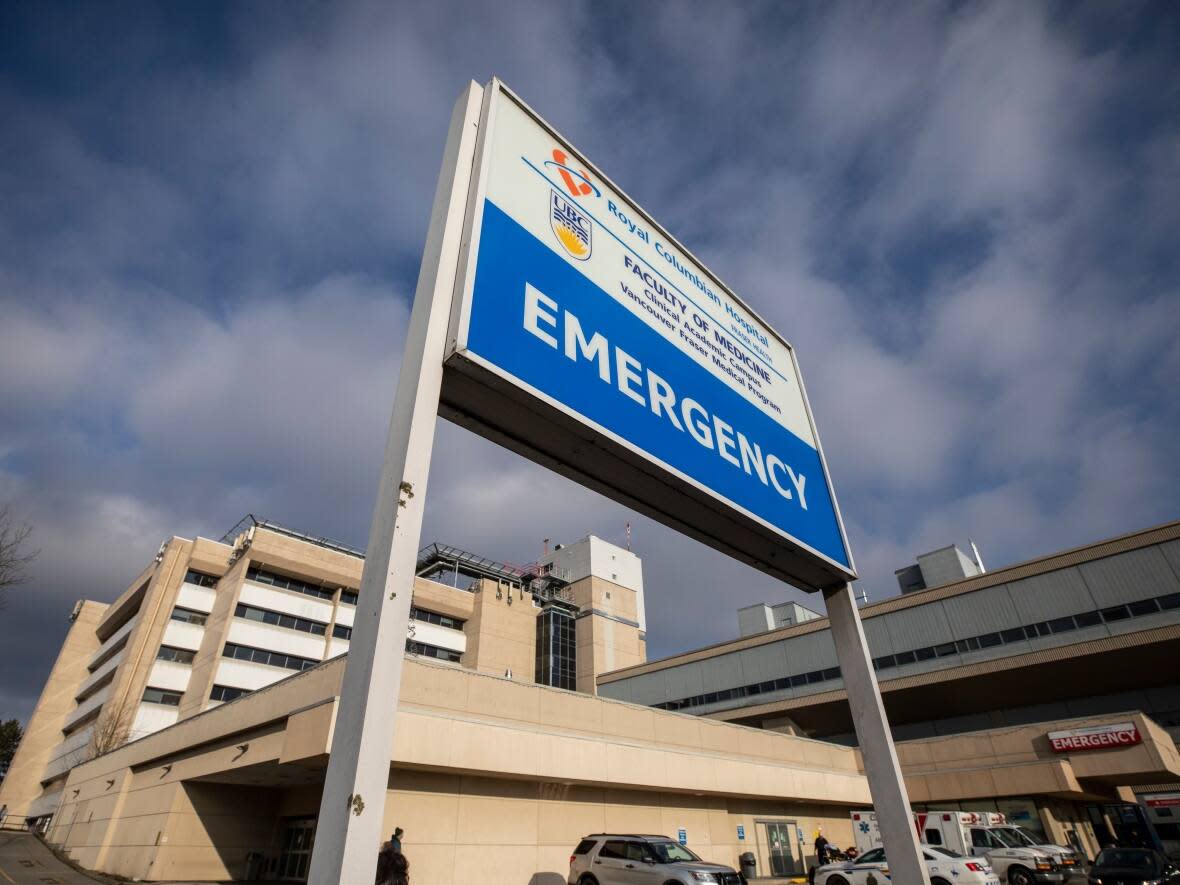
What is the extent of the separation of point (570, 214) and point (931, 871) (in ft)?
60.0

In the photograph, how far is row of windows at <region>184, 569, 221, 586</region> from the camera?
45328 mm

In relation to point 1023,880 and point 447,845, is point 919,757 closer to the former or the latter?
point 1023,880

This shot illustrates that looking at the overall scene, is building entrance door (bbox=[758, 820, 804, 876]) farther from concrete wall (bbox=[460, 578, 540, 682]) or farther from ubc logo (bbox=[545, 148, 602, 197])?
concrete wall (bbox=[460, 578, 540, 682])

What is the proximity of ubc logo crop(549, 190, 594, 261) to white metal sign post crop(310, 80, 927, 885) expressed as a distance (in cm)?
2

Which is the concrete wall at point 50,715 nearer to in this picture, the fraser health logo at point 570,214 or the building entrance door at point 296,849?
the building entrance door at point 296,849

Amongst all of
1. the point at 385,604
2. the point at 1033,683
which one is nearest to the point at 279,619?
the point at 1033,683

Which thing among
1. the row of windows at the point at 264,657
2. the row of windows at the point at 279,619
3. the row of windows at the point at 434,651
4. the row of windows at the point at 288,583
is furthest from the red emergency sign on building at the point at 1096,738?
the row of windows at the point at 288,583

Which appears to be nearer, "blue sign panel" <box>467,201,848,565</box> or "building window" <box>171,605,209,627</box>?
"blue sign panel" <box>467,201,848,565</box>

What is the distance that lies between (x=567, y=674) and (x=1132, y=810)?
4043 centimetres

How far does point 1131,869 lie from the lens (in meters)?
14.5

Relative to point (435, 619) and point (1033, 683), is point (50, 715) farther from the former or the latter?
point (1033, 683)

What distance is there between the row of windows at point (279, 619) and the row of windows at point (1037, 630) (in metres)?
38.5

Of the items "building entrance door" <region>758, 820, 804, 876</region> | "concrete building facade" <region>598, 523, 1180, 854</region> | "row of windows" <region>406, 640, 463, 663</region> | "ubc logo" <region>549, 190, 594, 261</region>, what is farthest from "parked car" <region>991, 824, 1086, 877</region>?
"row of windows" <region>406, 640, 463, 663</region>

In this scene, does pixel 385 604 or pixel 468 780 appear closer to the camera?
pixel 385 604
